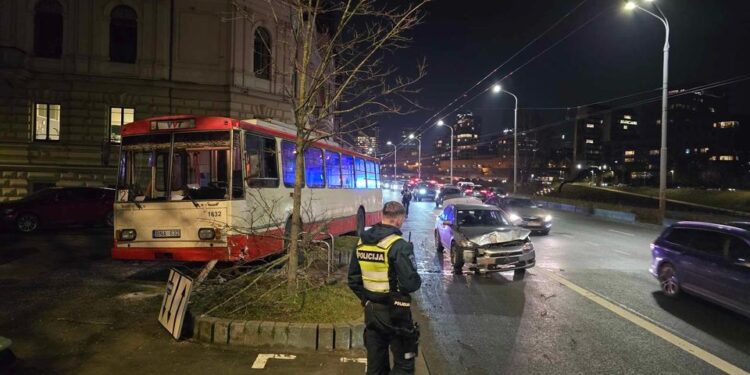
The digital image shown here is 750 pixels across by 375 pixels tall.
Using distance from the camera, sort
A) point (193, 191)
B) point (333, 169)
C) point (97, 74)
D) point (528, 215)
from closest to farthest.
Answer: point (193, 191) < point (333, 169) < point (528, 215) < point (97, 74)

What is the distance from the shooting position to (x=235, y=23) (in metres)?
25.5

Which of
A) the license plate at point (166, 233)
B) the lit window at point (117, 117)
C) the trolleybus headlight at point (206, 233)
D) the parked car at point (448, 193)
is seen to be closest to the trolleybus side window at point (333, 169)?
the trolleybus headlight at point (206, 233)

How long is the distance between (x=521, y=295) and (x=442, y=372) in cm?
427

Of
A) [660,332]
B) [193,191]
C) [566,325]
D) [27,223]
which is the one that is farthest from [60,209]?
[660,332]

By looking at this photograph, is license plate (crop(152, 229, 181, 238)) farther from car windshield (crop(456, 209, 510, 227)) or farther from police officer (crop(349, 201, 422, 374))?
car windshield (crop(456, 209, 510, 227))

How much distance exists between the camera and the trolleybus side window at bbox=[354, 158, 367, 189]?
53.5 feet

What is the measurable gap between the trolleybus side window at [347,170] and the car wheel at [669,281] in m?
8.19

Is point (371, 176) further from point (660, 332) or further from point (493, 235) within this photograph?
point (660, 332)

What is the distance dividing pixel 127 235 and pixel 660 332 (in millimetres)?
8353

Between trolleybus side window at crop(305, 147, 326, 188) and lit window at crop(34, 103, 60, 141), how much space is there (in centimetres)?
1789

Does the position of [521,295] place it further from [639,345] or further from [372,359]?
[372,359]

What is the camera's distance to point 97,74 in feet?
80.1

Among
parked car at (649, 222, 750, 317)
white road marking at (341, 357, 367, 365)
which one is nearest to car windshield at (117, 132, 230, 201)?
white road marking at (341, 357, 367, 365)

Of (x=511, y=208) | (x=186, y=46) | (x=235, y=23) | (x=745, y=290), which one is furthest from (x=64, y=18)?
(x=745, y=290)
